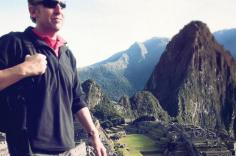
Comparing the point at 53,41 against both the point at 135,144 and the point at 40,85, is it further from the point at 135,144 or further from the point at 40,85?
the point at 135,144

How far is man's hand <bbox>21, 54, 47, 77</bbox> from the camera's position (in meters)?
5.71

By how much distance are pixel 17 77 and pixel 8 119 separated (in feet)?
1.90

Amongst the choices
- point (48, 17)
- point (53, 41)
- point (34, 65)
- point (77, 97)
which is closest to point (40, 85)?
point (34, 65)

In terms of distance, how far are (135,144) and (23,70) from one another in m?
111

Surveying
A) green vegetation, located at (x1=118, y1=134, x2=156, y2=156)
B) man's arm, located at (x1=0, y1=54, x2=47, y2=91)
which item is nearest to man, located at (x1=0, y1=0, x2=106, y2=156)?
man's arm, located at (x1=0, y1=54, x2=47, y2=91)

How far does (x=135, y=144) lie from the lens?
115875 millimetres

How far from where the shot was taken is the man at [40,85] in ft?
19.3

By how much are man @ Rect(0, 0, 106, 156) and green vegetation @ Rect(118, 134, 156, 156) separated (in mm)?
94344

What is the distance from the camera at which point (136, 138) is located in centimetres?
12650

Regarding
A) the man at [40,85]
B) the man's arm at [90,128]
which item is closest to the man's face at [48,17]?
the man at [40,85]

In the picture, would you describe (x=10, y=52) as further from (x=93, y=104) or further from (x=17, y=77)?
(x=93, y=104)

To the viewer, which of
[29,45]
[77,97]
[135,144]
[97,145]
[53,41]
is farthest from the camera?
[135,144]

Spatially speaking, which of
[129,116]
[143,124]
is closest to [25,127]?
[143,124]

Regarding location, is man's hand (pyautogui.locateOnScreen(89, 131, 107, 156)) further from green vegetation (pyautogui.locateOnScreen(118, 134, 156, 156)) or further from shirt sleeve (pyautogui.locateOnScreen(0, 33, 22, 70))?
green vegetation (pyautogui.locateOnScreen(118, 134, 156, 156))
